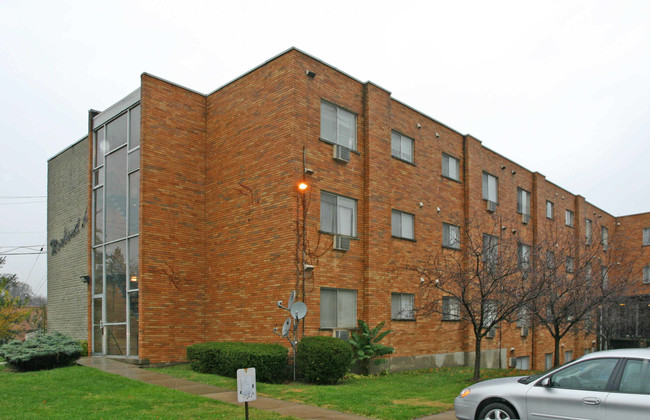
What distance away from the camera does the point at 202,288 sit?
1934 cm

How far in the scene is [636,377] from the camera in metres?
7.90

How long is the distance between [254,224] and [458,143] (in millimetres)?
10819

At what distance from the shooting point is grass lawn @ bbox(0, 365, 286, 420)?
1048 cm

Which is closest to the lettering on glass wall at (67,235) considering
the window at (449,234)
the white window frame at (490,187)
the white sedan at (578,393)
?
the window at (449,234)

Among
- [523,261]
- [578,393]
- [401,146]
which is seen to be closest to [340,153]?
[401,146]

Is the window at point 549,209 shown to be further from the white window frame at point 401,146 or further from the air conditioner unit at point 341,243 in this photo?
the air conditioner unit at point 341,243

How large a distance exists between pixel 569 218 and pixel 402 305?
67.4 feet

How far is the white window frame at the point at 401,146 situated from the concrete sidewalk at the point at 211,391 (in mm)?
10666

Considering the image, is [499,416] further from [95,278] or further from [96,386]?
[95,278]

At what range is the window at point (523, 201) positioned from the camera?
98.1ft

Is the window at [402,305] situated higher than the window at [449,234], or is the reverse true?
the window at [449,234]

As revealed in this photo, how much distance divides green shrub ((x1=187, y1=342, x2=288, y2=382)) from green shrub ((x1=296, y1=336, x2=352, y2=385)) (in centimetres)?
51

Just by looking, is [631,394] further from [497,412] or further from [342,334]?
[342,334]

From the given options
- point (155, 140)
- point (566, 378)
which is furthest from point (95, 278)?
point (566, 378)
